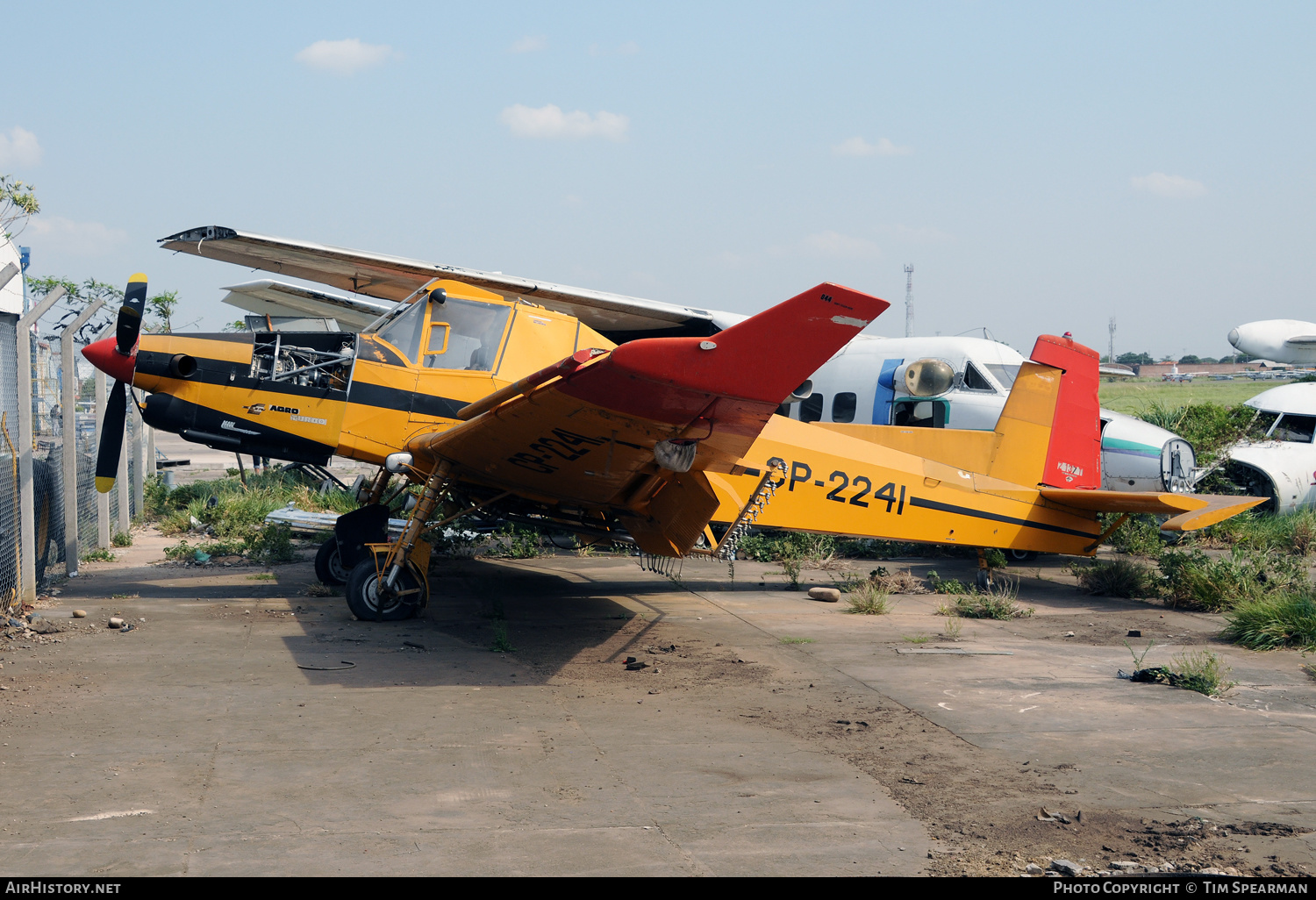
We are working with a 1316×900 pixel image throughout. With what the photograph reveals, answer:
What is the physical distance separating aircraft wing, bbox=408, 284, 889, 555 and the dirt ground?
1.28 metres

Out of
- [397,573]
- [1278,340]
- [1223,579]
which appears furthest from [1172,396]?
[397,573]

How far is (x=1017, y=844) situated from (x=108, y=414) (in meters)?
9.15

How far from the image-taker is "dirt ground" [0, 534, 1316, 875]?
383cm

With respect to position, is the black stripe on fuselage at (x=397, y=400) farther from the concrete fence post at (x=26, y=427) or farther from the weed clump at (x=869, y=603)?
the weed clump at (x=869, y=603)

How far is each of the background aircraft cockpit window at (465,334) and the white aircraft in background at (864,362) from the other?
2.08m

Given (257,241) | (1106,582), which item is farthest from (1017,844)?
(257,241)

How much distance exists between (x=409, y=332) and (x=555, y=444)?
2.83 m

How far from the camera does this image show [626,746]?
17.4 feet

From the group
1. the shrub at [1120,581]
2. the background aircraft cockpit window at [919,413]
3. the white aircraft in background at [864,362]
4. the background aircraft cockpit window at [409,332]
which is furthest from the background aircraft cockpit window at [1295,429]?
the background aircraft cockpit window at [409,332]

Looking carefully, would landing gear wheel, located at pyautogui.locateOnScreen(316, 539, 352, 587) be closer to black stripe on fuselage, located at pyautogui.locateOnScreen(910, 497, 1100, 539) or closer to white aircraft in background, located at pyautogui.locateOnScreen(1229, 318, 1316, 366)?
black stripe on fuselage, located at pyautogui.locateOnScreen(910, 497, 1100, 539)

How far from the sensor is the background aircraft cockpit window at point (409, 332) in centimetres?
901

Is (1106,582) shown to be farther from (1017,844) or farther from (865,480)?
(1017,844)

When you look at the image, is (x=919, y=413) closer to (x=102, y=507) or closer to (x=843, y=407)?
(x=843, y=407)

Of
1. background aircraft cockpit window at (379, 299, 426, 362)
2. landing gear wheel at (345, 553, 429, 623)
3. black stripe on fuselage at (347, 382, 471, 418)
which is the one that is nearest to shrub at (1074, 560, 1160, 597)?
black stripe on fuselage at (347, 382, 471, 418)
